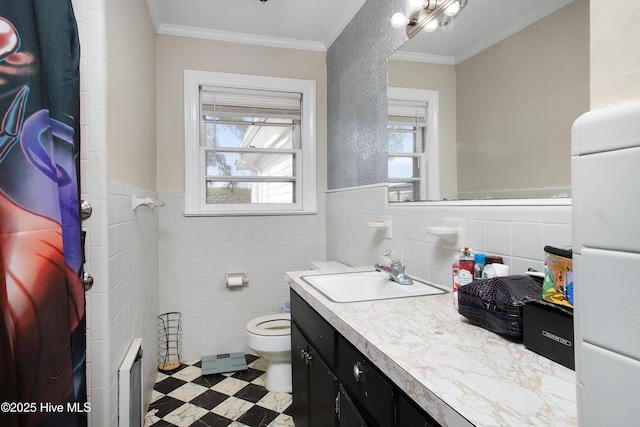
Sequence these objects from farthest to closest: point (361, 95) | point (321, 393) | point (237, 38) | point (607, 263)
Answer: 1. point (237, 38)
2. point (361, 95)
3. point (321, 393)
4. point (607, 263)

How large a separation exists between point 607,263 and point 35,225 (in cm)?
109

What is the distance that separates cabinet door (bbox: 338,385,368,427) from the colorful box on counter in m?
0.60

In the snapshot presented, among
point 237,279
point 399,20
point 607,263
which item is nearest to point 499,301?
point 607,263

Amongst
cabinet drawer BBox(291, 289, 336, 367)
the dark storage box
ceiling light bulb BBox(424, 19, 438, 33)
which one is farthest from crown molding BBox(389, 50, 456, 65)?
cabinet drawer BBox(291, 289, 336, 367)

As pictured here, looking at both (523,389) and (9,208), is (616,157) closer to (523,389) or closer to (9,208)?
(523,389)

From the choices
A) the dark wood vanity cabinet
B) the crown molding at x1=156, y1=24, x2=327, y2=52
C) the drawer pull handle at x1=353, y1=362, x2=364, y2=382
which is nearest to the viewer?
the dark wood vanity cabinet

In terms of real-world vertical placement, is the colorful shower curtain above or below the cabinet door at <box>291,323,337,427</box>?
above

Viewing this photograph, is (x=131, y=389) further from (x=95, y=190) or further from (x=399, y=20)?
(x=399, y=20)

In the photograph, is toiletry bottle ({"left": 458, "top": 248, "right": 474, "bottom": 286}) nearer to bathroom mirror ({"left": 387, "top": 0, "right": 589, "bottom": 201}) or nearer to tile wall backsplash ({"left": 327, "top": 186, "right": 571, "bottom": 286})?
tile wall backsplash ({"left": 327, "top": 186, "right": 571, "bottom": 286})

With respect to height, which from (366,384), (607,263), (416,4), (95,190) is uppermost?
(416,4)

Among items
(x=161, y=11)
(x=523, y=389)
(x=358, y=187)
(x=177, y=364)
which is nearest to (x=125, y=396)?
(x=177, y=364)

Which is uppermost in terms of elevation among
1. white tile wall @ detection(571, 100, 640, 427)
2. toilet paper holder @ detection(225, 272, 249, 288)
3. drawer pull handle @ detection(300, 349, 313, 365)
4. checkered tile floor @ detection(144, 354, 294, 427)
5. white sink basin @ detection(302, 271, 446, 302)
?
white tile wall @ detection(571, 100, 640, 427)

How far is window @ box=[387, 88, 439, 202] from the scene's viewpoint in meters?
1.58

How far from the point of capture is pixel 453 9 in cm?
141
